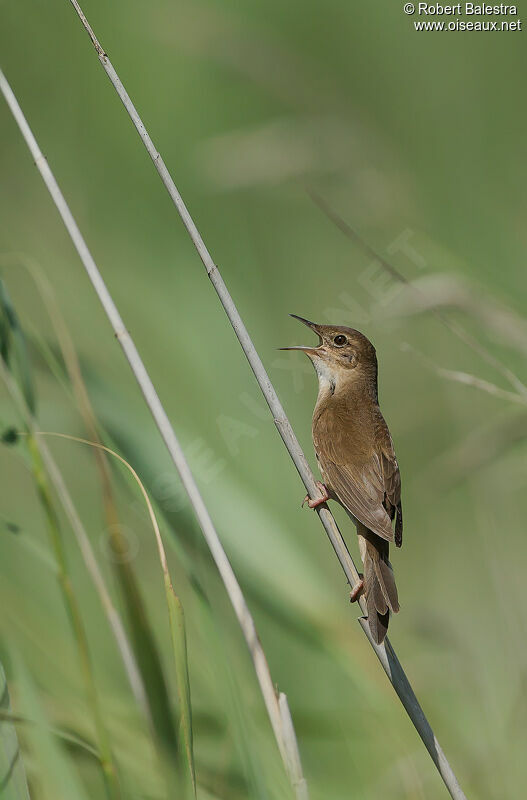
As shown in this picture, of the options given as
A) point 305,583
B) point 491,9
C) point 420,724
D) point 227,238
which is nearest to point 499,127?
point 491,9

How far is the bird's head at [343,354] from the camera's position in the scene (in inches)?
109

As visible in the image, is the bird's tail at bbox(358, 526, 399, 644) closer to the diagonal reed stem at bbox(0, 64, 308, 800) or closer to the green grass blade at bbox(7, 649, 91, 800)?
the diagonal reed stem at bbox(0, 64, 308, 800)

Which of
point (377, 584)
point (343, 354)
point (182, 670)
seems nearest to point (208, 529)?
point (182, 670)

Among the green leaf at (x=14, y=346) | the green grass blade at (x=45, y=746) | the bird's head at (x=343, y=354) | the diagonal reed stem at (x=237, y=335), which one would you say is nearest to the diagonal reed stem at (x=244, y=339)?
the diagonal reed stem at (x=237, y=335)

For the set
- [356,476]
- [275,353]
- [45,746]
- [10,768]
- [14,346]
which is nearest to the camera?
[10,768]

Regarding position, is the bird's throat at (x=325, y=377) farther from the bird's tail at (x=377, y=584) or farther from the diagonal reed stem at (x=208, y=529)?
the diagonal reed stem at (x=208, y=529)

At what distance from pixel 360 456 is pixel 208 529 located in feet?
2.91

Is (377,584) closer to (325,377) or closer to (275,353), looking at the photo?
(325,377)

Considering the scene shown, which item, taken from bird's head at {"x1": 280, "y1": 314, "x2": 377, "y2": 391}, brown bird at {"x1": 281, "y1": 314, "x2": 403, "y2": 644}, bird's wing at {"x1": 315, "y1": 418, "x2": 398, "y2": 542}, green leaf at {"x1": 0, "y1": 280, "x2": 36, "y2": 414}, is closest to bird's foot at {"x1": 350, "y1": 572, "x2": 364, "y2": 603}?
brown bird at {"x1": 281, "y1": 314, "x2": 403, "y2": 644}

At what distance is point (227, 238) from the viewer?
3605 mm

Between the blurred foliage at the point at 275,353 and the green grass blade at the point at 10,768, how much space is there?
3.5 inches

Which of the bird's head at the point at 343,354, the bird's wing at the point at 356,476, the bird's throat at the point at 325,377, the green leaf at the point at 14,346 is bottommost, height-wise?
the bird's wing at the point at 356,476

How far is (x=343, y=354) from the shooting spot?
280 centimetres

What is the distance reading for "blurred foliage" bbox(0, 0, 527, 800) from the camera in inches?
72.2
